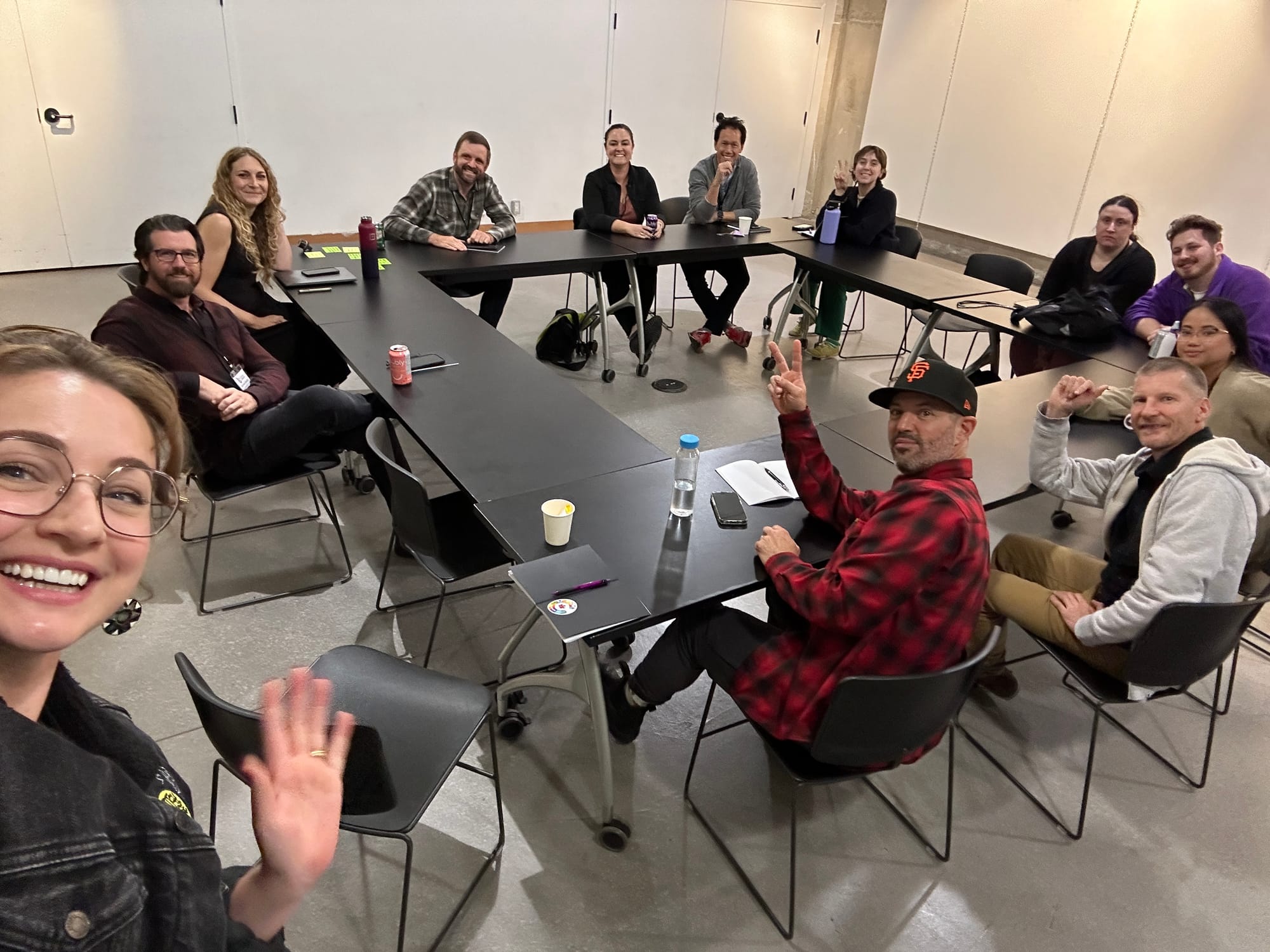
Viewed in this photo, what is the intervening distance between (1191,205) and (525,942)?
22.4 feet

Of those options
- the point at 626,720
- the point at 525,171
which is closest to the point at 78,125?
the point at 525,171

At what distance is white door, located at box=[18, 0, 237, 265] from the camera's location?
513cm

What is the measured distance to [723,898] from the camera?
1859mm

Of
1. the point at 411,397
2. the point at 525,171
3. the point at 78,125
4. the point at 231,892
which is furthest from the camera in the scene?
the point at 525,171

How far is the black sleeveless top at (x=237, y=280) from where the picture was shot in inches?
129

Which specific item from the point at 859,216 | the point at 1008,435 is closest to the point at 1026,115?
the point at 859,216

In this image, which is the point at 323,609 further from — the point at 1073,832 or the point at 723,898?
the point at 1073,832

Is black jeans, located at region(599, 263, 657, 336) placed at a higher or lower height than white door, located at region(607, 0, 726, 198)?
lower

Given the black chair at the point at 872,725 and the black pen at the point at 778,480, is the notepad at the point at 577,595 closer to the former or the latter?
the black chair at the point at 872,725

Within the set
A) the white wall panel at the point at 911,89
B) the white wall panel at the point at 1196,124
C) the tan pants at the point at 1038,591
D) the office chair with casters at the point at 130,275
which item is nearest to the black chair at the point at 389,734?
the tan pants at the point at 1038,591

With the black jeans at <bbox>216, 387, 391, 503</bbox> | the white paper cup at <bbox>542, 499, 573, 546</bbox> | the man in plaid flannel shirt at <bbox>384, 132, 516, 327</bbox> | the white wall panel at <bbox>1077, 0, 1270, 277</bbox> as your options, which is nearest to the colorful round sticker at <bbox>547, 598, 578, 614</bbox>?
the white paper cup at <bbox>542, 499, 573, 546</bbox>

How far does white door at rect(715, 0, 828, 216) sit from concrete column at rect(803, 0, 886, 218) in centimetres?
26

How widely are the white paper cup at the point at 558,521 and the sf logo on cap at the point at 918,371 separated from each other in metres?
0.81

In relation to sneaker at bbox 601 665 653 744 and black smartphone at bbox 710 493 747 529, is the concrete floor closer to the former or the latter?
sneaker at bbox 601 665 653 744
